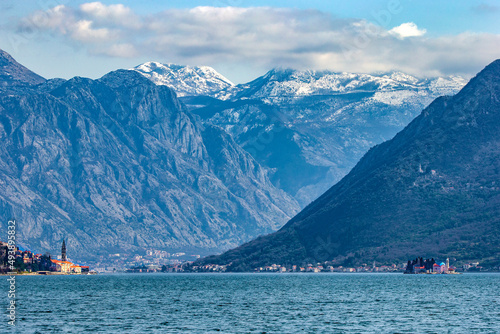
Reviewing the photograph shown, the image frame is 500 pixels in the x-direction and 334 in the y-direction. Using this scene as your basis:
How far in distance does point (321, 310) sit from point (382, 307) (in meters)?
15.9

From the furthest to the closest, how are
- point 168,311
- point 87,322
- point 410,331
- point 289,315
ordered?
point 168,311
point 289,315
point 87,322
point 410,331

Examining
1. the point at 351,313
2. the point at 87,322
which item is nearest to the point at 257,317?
the point at 351,313

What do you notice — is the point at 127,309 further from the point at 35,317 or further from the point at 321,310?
the point at 321,310

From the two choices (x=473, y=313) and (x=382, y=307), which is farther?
(x=382, y=307)

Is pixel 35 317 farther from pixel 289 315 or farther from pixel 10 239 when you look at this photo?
pixel 289 315

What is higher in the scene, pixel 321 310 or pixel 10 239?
pixel 10 239

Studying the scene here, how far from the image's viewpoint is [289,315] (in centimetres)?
18000

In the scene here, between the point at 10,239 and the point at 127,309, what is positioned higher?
the point at 10,239

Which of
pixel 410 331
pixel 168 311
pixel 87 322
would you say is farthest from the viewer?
pixel 168 311

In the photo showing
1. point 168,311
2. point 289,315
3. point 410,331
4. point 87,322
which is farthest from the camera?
point 168,311

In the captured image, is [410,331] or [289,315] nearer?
[410,331]

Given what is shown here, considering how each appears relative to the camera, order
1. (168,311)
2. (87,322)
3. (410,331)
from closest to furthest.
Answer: (410,331) → (87,322) → (168,311)

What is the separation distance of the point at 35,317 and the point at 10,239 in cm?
1739

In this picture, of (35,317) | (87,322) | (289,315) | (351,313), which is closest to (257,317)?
(289,315)
